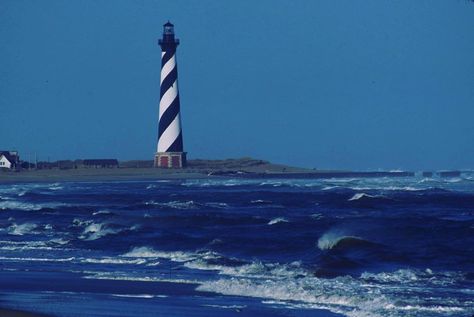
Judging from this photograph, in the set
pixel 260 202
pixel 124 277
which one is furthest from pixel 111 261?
pixel 260 202

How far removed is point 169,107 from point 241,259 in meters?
49.2

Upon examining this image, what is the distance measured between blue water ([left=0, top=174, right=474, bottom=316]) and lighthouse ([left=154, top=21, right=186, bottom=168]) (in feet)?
101

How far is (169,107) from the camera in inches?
2798

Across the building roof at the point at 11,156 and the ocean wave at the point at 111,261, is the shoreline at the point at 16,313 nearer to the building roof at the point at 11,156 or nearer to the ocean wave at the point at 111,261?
the ocean wave at the point at 111,261

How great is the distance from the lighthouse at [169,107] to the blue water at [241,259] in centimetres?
3072

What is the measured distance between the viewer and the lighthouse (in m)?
71.2

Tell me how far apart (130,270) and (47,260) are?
2615 mm

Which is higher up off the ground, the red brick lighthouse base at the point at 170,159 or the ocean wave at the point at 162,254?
the red brick lighthouse base at the point at 170,159

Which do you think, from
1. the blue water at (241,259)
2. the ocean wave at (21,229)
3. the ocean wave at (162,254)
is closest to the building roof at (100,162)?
the blue water at (241,259)

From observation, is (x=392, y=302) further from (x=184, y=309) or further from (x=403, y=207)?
(x=403, y=207)

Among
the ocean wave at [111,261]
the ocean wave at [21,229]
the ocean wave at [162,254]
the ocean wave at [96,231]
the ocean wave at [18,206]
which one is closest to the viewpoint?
the ocean wave at [111,261]

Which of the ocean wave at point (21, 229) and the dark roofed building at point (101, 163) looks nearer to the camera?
the ocean wave at point (21, 229)

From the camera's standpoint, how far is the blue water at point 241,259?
1547 centimetres

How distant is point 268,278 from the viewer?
18.7m
